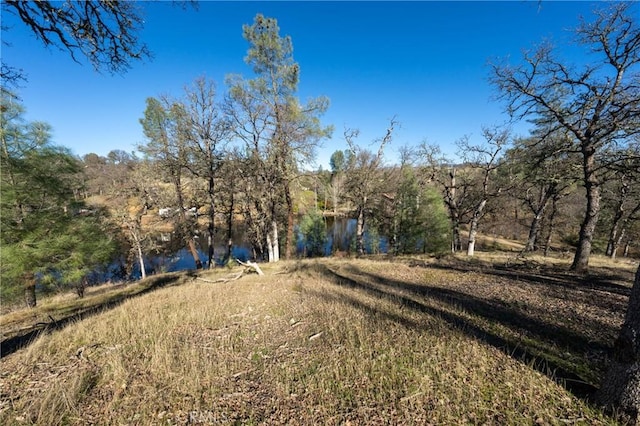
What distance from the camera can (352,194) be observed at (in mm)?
19797

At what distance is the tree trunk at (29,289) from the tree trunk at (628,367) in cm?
1794

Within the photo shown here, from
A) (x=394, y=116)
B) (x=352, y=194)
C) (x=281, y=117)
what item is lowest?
(x=352, y=194)

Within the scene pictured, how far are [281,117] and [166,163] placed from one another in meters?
6.83

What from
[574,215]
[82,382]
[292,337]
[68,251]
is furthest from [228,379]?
[574,215]

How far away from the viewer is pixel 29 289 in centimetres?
1066

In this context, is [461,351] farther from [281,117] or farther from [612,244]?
[612,244]

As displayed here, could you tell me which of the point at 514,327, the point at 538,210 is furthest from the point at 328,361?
the point at 538,210

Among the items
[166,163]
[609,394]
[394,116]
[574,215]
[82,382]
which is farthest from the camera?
[574,215]

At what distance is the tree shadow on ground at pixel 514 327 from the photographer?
345 centimetres

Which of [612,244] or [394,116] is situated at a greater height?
[394,116]

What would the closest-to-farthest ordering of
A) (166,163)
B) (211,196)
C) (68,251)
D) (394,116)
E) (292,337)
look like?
(292,337) < (68,251) < (166,163) < (211,196) < (394,116)

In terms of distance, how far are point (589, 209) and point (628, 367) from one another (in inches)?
386

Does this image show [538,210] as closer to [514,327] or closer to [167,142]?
[514,327]

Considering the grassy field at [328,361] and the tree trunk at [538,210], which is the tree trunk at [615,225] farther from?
the grassy field at [328,361]
